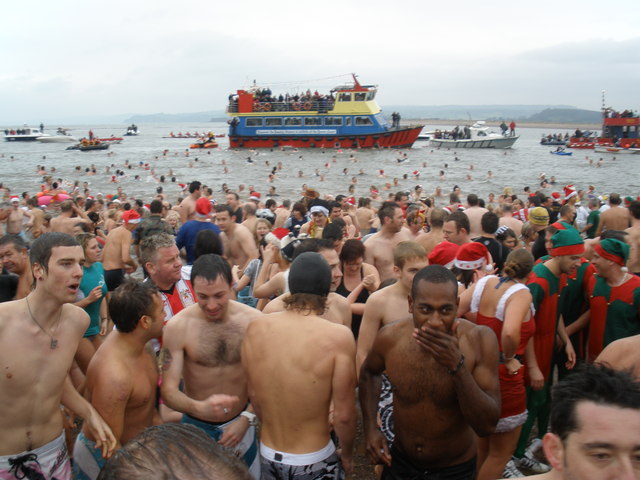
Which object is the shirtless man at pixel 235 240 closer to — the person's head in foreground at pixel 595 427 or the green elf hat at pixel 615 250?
the green elf hat at pixel 615 250

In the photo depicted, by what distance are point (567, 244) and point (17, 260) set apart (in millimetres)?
4507

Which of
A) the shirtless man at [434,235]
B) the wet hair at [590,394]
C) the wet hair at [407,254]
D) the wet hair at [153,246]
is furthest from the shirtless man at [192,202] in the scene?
the wet hair at [590,394]

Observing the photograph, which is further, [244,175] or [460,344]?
[244,175]

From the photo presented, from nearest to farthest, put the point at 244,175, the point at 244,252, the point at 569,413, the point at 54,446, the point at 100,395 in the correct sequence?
1. the point at 569,413
2. the point at 100,395
3. the point at 54,446
4. the point at 244,252
5. the point at 244,175

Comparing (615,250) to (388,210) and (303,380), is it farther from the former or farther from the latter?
(303,380)

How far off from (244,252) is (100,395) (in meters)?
3.64

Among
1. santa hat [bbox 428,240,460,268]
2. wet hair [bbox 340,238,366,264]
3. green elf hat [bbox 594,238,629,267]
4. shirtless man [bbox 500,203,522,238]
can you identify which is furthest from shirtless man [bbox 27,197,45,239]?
green elf hat [bbox 594,238,629,267]

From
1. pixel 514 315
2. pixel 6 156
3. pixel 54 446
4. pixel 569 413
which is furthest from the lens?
pixel 6 156

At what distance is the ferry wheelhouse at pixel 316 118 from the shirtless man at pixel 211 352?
137ft

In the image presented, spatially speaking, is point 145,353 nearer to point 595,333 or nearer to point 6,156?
point 595,333

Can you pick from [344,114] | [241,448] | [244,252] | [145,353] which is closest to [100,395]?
[145,353]

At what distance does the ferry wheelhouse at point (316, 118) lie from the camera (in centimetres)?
4312

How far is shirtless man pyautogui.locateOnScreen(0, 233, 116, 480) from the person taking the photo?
2648 mm

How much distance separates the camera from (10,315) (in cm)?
270
